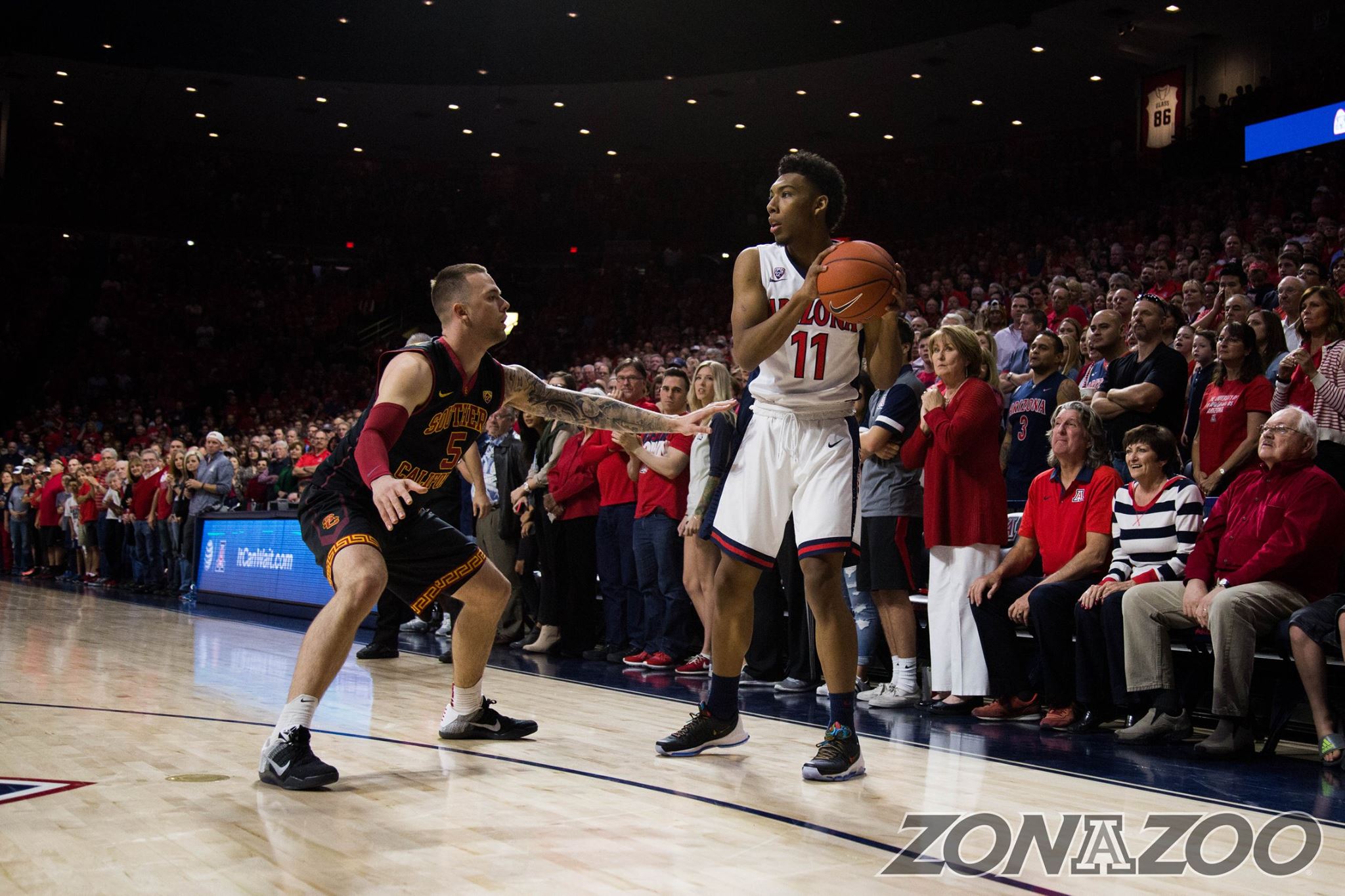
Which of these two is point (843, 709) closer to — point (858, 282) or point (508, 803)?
point (508, 803)

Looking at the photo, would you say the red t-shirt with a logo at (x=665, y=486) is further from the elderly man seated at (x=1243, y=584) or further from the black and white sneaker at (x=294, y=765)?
the black and white sneaker at (x=294, y=765)

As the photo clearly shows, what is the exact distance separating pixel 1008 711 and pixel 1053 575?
671 millimetres

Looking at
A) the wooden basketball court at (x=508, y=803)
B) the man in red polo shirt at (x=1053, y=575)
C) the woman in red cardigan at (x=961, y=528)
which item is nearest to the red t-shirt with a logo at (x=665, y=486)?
the wooden basketball court at (x=508, y=803)

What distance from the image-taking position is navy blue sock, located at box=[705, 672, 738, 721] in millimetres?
4012

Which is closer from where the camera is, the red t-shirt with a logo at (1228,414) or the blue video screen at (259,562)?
the red t-shirt with a logo at (1228,414)

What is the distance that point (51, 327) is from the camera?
24.4m

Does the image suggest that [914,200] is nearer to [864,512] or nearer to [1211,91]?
[1211,91]

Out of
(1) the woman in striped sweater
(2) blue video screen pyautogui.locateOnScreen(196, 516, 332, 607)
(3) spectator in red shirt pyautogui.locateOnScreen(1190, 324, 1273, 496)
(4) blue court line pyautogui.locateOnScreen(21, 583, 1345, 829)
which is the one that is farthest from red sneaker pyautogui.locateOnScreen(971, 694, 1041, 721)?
(2) blue video screen pyautogui.locateOnScreen(196, 516, 332, 607)

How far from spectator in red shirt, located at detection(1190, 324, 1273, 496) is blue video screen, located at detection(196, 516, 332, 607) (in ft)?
23.2

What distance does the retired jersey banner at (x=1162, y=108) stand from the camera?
741 inches

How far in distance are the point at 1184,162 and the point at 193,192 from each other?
21348 millimetres

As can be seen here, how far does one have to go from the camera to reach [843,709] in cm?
367

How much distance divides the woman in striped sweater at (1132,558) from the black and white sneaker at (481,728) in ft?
8.18

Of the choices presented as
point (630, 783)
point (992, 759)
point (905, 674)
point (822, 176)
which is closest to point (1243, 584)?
point (992, 759)
